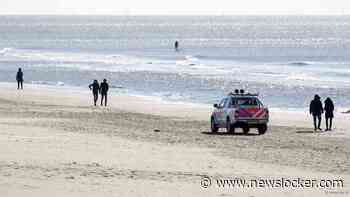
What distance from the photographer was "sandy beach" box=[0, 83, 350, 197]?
1711 cm

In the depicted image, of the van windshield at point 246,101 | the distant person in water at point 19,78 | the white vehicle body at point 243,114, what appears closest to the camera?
the white vehicle body at point 243,114

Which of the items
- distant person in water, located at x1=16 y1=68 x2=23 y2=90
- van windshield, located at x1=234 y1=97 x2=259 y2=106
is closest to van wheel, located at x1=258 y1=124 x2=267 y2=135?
van windshield, located at x1=234 y1=97 x2=259 y2=106

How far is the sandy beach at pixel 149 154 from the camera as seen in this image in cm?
1711

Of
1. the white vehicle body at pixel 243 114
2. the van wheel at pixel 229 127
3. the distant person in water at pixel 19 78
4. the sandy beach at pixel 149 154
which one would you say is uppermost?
the distant person in water at pixel 19 78

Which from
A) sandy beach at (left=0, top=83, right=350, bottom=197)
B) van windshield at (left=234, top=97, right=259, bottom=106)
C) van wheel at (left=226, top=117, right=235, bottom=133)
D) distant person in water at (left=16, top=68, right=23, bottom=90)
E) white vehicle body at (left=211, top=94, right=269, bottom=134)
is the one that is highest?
distant person in water at (left=16, top=68, right=23, bottom=90)

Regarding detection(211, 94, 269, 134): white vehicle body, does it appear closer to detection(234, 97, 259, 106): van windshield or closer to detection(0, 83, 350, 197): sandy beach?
detection(234, 97, 259, 106): van windshield

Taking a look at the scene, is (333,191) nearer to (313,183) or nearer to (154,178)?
(313,183)

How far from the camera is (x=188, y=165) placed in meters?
20.6

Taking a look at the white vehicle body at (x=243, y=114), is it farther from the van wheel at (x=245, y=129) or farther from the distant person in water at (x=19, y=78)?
the distant person in water at (x=19, y=78)

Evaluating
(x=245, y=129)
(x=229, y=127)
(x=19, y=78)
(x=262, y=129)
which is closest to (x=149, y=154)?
(x=229, y=127)

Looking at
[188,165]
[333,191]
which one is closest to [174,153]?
[188,165]

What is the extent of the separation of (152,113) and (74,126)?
9.43 metres

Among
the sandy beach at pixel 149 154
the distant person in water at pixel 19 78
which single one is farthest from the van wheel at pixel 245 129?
the distant person in water at pixel 19 78

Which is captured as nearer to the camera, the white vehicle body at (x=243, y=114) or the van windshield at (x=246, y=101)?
the white vehicle body at (x=243, y=114)
